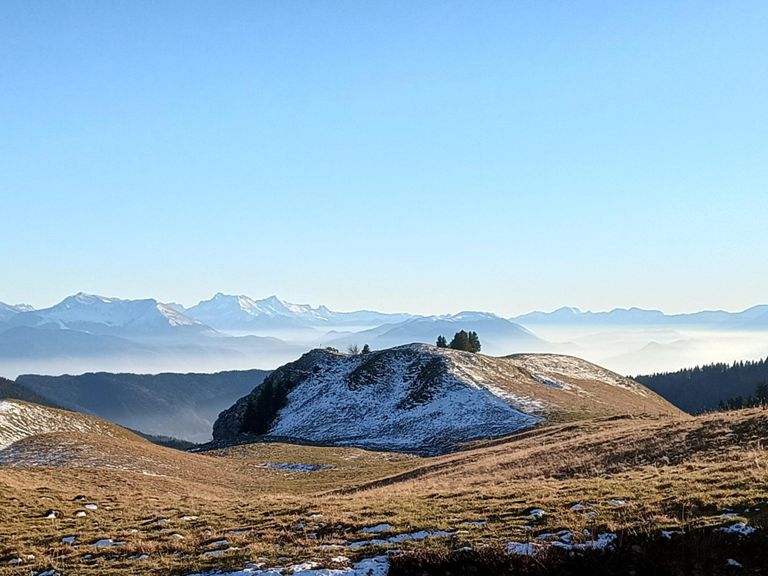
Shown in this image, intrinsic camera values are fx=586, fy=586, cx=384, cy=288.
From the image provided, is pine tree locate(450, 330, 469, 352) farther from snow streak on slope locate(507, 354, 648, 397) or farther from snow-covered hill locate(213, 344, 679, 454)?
snow-covered hill locate(213, 344, 679, 454)

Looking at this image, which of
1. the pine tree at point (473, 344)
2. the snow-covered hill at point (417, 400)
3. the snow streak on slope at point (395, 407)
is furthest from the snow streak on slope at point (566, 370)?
the snow streak on slope at point (395, 407)

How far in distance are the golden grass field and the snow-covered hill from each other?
4249 centimetres

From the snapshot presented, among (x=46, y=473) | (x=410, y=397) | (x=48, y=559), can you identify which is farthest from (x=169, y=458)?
(x=410, y=397)

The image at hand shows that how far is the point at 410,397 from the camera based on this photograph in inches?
3745

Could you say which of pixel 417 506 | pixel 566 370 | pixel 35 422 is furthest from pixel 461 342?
pixel 417 506

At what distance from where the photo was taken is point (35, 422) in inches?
2088

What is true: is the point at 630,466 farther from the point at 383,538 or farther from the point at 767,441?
the point at 383,538

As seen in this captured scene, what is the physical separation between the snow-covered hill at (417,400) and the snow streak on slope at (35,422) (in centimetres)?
3325

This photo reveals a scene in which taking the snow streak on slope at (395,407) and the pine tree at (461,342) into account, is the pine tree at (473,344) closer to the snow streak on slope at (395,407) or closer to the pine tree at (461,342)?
the pine tree at (461,342)

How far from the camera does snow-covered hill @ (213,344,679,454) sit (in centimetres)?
7975

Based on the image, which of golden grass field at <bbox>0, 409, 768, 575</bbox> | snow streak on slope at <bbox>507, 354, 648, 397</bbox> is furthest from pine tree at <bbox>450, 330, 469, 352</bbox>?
golden grass field at <bbox>0, 409, 768, 575</bbox>

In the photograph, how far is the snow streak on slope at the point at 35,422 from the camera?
49.1 meters

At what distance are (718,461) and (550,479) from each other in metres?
6.08

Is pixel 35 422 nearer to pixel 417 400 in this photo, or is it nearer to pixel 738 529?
pixel 417 400
